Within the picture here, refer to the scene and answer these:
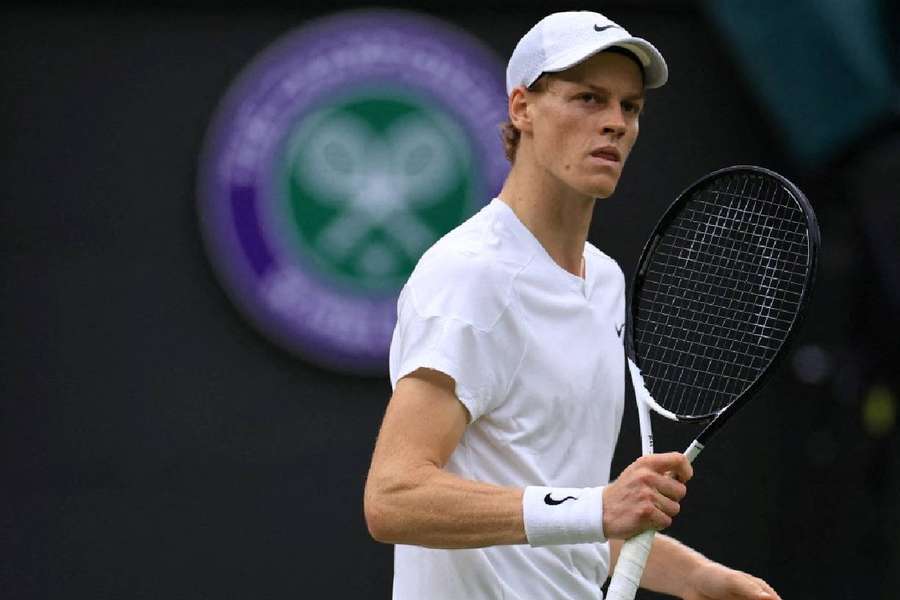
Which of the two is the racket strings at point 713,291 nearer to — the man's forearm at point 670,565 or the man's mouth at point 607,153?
the man's forearm at point 670,565

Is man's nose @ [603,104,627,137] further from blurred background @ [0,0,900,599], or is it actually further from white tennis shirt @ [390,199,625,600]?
blurred background @ [0,0,900,599]

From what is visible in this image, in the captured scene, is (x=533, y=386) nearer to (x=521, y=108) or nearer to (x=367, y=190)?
(x=521, y=108)

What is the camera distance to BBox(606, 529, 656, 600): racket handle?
2686mm

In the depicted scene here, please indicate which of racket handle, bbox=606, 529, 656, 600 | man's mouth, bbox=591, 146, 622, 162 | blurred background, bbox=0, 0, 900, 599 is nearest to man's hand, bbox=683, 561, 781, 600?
racket handle, bbox=606, 529, 656, 600

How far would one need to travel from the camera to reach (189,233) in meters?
5.47

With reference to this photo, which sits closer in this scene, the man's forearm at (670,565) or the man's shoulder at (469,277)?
the man's shoulder at (469,277)

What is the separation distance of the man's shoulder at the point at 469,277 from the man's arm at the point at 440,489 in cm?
12

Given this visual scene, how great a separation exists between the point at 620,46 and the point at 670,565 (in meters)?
0.90

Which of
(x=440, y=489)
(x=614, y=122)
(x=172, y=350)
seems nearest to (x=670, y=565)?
(x=440, y=489)

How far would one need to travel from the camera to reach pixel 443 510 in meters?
2.61

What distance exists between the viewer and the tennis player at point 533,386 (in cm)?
260

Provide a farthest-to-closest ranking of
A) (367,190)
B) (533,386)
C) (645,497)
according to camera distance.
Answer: (367,190) → (533,386) → (645,497)

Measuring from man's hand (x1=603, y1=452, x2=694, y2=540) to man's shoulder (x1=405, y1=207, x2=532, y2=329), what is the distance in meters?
0.36

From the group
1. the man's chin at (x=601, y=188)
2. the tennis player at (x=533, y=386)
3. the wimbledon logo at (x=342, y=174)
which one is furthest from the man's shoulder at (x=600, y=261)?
the wimbledon logo at (x=342, y=174)
